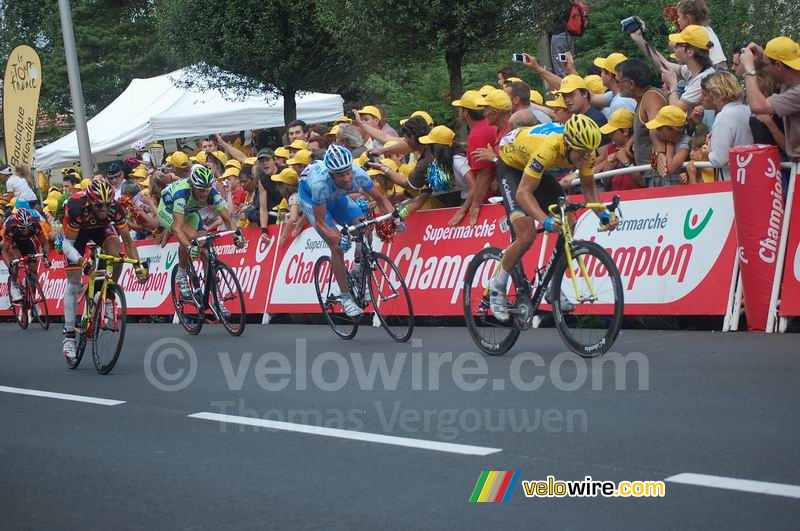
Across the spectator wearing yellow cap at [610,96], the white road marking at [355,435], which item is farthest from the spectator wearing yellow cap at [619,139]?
the white road marking at [355,435]

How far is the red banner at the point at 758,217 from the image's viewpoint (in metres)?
9.54

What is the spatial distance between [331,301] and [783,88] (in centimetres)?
501

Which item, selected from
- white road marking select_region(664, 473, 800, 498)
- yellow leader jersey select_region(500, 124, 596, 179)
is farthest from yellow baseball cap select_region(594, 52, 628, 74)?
white road marking select_region(664, 473, 800, 498)

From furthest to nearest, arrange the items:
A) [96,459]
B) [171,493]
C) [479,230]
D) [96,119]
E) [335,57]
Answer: [96,119] → [335,57] → [479,230] → [96,459] → [171,493]

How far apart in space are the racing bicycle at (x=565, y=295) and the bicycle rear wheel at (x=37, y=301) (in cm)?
1096

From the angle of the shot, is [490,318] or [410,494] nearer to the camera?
[410,494]

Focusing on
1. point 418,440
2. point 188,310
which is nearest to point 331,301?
point 188,310

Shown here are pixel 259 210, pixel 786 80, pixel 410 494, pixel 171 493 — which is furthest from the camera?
pixel 259 210

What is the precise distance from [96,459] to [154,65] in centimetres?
5229

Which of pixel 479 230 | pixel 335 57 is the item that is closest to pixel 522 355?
pixel 479 230

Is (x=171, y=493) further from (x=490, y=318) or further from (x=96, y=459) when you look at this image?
(x=490, y=318)

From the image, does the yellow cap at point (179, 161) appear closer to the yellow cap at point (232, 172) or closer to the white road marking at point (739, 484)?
the yellow cap at point (232, 172)

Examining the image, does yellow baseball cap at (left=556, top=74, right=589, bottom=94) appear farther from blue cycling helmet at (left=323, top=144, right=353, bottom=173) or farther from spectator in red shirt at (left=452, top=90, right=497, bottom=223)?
blue cycling helmet at (left=323, top=144, right=353, bottom=173)

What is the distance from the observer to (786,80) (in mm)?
9430
